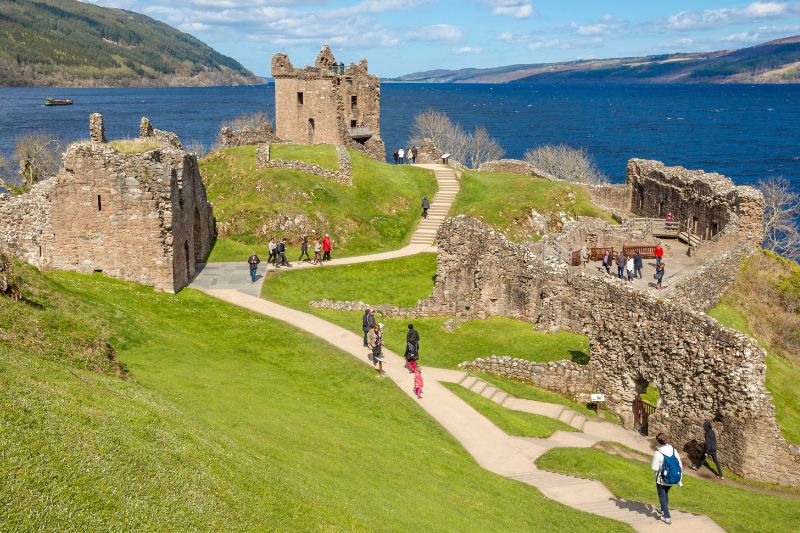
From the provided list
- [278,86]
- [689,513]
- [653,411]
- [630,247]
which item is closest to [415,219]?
[630,247]

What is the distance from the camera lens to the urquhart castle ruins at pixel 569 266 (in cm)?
2394

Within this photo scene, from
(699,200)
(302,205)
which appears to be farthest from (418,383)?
(699,200)

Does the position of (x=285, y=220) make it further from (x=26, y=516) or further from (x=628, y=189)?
(x=26, y=516)

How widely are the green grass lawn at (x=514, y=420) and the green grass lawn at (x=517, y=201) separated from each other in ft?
90.3

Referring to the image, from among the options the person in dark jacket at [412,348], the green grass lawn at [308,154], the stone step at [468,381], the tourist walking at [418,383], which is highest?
the green grass lawn at [308,154]

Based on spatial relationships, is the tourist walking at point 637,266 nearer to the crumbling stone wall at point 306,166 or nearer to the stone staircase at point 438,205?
the stone staircase at point 438,205

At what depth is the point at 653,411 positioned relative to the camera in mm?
27000

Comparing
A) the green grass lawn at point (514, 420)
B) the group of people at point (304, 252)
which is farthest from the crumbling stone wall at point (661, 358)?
the group of people at point (304, 252)

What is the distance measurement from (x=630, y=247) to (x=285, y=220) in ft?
74.6

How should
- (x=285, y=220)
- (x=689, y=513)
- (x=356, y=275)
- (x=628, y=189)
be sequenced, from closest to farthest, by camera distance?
(x=689, y=513), (x=356, y=275), (x=285, y=220), (x=628, y=189)

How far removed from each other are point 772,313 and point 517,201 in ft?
77.3

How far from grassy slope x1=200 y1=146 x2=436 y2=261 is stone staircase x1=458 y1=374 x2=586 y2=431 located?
21.1 metres

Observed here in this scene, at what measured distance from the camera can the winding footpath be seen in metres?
19.6

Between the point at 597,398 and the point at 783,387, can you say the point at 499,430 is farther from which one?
the point at 783,387
